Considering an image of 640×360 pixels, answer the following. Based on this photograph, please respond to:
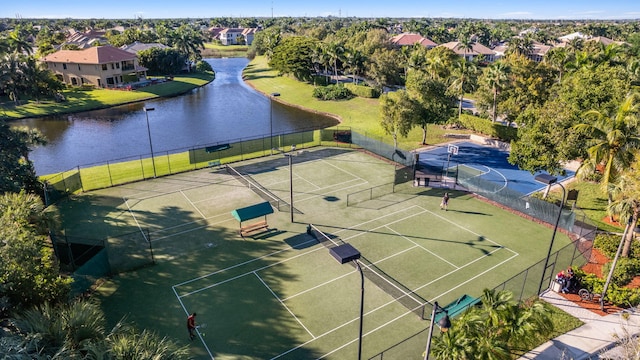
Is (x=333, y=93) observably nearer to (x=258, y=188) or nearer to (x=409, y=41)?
(x=258, y=188)

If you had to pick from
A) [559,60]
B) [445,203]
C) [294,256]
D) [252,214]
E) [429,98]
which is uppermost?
[559,60]

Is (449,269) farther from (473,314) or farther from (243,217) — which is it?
(243,217)

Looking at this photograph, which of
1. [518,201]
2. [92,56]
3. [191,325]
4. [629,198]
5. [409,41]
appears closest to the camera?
[191,325]

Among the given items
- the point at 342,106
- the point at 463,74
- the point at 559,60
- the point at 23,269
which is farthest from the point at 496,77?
the point at 23,269

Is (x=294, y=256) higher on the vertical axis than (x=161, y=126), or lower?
higher

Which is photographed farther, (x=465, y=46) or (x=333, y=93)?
(x=465, y=46)

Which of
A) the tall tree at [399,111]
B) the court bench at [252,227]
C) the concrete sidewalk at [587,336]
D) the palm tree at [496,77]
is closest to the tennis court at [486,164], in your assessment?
the tall tree at [399,111]

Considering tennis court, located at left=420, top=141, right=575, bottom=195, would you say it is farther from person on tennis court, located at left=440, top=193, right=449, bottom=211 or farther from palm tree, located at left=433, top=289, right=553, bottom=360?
palm tree, located at left=433, top=289, right=553, bottom=360

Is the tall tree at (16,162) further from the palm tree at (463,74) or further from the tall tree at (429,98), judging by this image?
the palm tree at (463,74)
